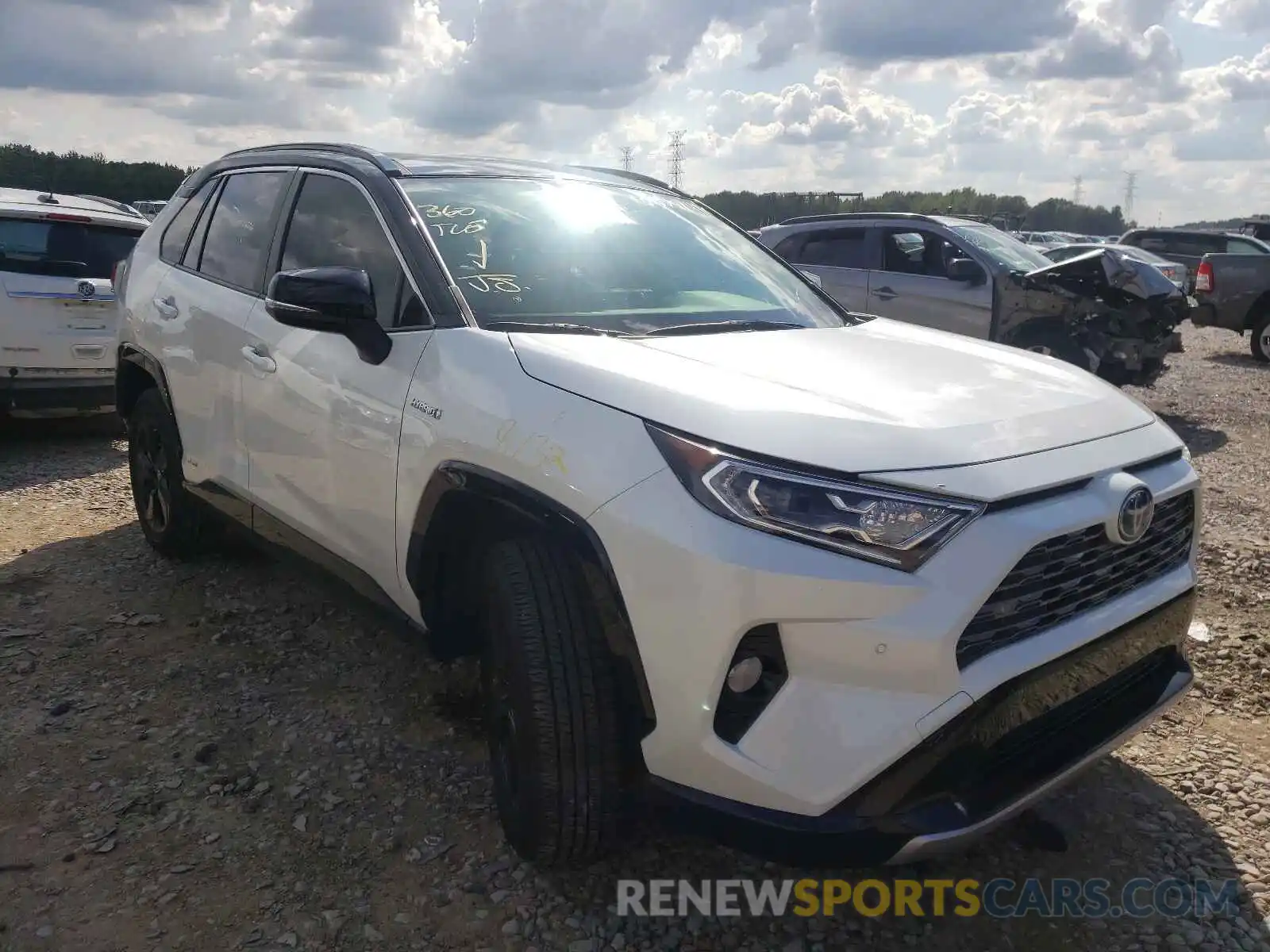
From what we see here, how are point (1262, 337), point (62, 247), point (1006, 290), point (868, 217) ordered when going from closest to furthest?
point (62, 247)
point (1006, 290)
point (868, 217)
point (1262, 337)

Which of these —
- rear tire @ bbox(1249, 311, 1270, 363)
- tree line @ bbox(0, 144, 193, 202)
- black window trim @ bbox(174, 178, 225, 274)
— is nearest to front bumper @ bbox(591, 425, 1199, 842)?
black window trim @ bbox(174, 178, 225, 274)

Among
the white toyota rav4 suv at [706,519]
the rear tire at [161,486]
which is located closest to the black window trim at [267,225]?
the white toyota rav4 suv at [706,519]

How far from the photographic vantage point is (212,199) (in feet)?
13.6

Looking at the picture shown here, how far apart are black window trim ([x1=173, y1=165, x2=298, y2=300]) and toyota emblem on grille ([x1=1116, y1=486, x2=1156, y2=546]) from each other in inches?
109

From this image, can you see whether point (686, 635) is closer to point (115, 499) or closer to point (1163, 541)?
point (1163, 541)

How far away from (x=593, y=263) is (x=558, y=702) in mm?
1390

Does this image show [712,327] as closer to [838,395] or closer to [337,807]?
[838,395]

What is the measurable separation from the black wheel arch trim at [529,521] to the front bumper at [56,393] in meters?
5.10

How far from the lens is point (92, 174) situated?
A: 40.8 meters

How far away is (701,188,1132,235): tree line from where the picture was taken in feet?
120

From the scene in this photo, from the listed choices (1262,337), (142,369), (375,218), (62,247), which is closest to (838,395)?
(375,218)

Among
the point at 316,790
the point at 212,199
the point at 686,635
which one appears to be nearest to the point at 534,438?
the point at 686,635

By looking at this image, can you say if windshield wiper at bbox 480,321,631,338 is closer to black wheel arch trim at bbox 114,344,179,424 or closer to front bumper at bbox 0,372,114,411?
black wheel arch trim at bbox 114,344,179,424

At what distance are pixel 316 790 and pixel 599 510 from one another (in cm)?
145
